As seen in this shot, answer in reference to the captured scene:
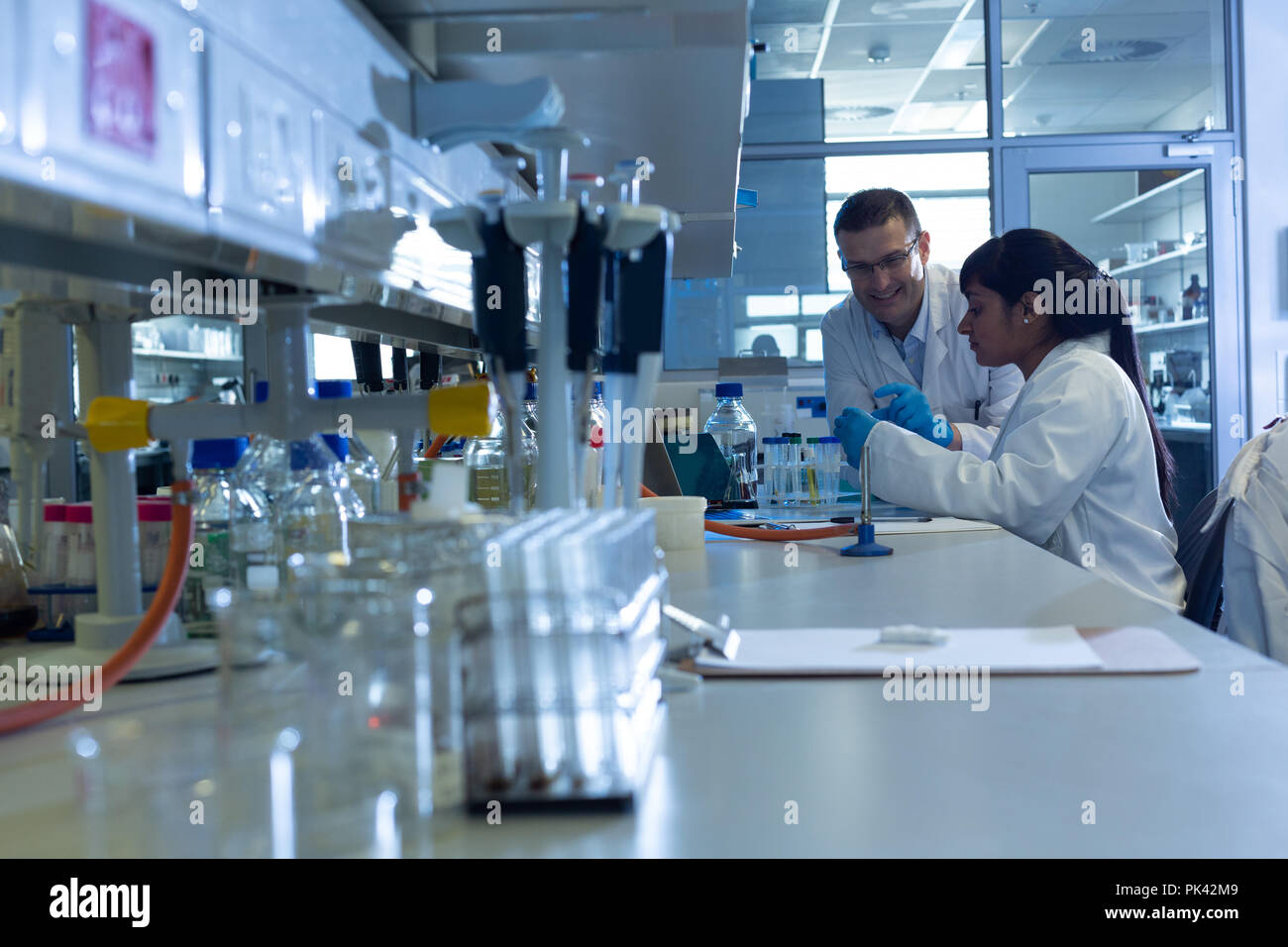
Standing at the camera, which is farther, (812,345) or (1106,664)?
(812,345)

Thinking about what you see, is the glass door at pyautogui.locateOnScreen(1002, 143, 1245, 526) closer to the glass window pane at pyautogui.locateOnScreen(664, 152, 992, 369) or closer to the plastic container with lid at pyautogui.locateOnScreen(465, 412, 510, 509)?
the glass window pane at pyautogui.locateOnScreen(664, 152, 992, 369)

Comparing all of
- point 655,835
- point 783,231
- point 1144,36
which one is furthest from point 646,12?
point 1144,36

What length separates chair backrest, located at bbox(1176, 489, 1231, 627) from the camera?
1754 mm

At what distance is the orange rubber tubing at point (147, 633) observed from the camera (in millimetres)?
675

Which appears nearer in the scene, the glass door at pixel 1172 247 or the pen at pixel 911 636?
the pen at pixel 911 636

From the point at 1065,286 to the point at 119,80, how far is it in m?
1.85

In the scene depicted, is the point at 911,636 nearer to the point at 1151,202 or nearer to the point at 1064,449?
the point at 1064,449

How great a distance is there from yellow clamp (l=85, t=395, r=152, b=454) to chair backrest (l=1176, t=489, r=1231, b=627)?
62.6 inches

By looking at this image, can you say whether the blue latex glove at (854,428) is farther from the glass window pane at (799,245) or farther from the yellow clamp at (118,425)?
the glass window pane at (799,245)

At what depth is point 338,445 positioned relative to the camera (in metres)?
1.04

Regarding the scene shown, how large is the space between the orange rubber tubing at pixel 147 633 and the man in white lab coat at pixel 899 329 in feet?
7.13

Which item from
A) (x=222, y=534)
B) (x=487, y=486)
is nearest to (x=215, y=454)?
(x=222, y=534)

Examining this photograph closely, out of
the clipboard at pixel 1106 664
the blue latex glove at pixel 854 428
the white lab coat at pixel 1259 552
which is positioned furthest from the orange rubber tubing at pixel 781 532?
the clipboard at pixel 1106 664
